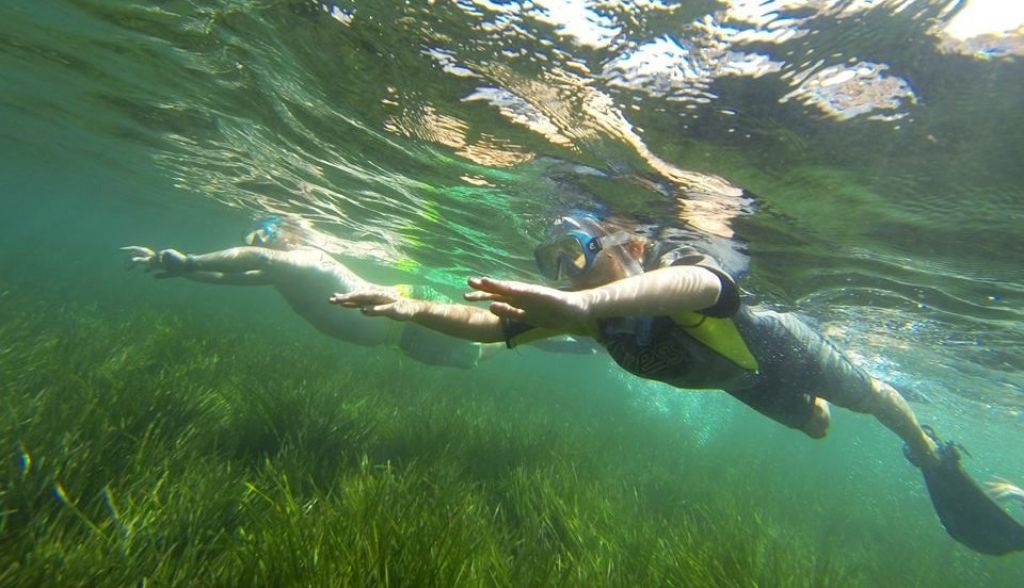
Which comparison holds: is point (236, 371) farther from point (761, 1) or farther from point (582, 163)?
point (761, 1)

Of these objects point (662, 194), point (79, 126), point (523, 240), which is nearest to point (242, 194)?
point (79, 126)

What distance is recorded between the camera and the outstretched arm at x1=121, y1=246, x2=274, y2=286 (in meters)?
8.52

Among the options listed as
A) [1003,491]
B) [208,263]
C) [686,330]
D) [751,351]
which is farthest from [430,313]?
[1003,491]

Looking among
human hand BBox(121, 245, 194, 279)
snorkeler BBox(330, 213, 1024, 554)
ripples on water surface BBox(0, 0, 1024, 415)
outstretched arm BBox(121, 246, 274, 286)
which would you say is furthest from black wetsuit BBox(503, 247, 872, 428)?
human hand BBox(121, 245, 194, 279)

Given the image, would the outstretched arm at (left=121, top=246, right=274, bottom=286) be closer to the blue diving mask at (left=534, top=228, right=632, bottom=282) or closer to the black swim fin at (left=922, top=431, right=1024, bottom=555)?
the blue diving mask at (left=534, top=228, right=632, bottom=282)

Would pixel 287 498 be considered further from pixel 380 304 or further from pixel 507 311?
pixel 507 311

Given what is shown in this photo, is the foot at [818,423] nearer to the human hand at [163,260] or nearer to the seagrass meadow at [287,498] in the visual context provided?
the seagrass meadow at [287,498]

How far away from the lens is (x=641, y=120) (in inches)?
223

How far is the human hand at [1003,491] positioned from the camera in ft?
26.3

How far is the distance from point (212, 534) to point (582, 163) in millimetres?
6310

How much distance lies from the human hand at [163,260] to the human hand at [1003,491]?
50.3 feet

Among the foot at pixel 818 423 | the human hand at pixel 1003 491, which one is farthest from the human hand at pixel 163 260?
the human hand at pixel 1003 491

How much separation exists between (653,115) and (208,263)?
833 centimetres

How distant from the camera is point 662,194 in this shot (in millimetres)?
7398
